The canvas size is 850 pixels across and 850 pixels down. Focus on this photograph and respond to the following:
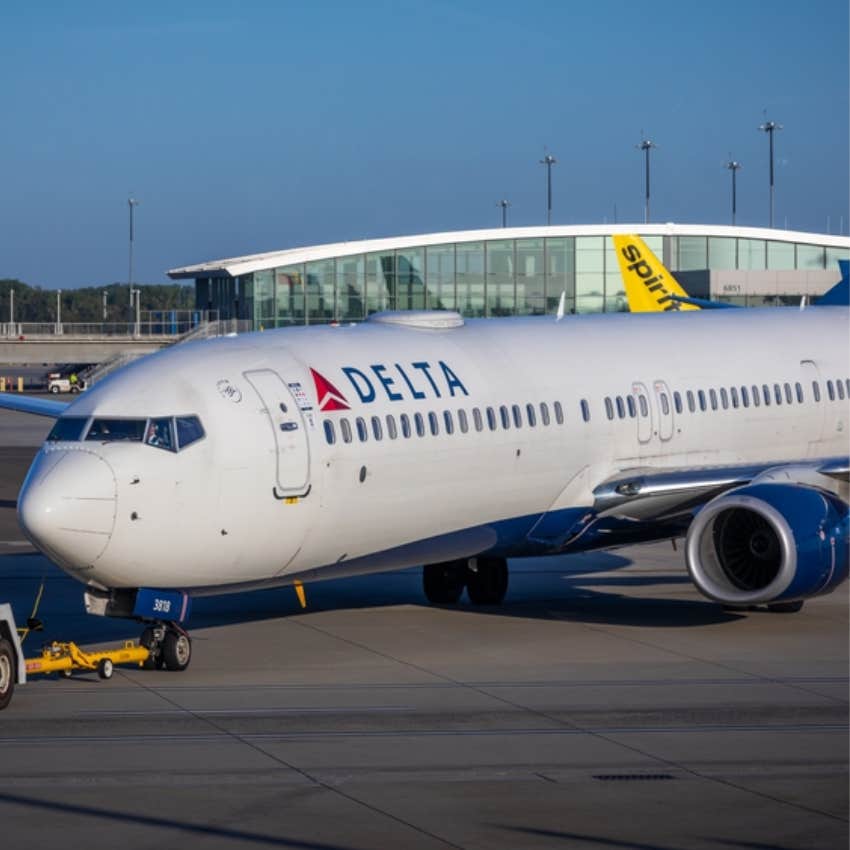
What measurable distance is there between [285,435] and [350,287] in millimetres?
62427

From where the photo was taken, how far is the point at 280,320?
8388cm

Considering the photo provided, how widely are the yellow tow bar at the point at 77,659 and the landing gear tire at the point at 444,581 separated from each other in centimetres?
660

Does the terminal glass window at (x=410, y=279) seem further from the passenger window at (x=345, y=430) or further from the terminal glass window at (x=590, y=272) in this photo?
the passenger window at (x=345, y=430)

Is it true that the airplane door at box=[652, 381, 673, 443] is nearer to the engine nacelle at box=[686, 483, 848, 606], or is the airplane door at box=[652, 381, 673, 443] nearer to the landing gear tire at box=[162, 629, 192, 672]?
the engine nacelle at box=[686, 483, 848, 606]

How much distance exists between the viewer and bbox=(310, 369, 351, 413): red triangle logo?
22.1 m

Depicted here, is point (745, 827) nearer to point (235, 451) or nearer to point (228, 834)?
point (228, 834)

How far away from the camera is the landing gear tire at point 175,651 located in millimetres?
21422

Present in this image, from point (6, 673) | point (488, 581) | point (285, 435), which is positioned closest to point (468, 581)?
point (488, 581)

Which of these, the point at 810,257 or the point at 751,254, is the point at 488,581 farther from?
the point at 810,257

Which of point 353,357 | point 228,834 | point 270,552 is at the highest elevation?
point 353,357

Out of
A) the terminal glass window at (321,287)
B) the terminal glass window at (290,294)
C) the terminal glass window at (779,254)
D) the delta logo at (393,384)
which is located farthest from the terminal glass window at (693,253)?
the delta logo at (393,384)

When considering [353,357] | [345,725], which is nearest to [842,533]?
[353,357]

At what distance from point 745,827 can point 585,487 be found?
11.6 meters

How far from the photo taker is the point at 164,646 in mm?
21406
